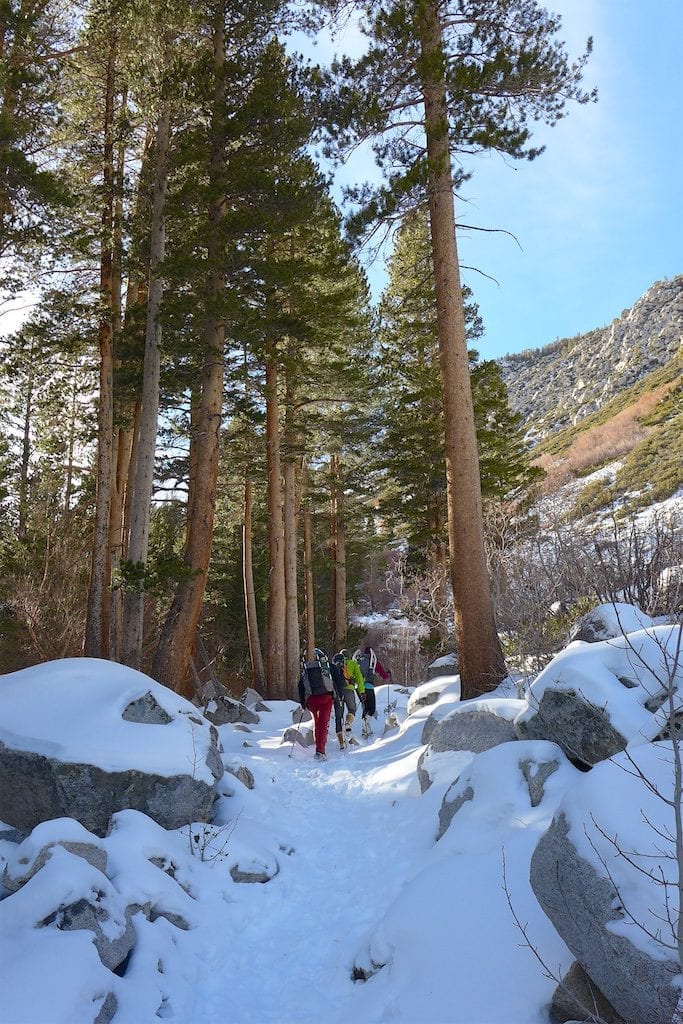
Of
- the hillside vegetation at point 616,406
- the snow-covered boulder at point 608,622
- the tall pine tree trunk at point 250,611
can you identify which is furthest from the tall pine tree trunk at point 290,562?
the snow-covered boulder at point 608,622

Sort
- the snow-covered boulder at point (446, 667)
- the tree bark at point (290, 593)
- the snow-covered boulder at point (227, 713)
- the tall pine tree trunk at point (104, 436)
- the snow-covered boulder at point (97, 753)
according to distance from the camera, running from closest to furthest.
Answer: the snow-covered boulder at point (97, 753) → the snow-covered boulder at point (227, 713) → the snow-covered boulder at point (446, 667) → the tall pine tree trunk at point (104, 436) → the tree bark at point (290, 593)

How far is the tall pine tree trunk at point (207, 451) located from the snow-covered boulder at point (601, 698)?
6.02 m

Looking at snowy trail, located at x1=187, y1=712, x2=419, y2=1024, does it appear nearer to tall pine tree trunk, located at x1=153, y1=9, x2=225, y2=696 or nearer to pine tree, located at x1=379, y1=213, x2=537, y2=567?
tall pine tree trunk, located at x1=153, y1=9, x2=225, y2=696

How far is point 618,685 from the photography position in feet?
14.6

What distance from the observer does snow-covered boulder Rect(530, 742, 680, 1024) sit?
2.37 meters

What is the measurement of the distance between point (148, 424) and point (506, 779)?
8.14 m

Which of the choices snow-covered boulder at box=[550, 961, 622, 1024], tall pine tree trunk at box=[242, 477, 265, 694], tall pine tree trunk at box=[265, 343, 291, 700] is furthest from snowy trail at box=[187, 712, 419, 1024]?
tall pine tree trunk at box=[242, 477, 265, 694]

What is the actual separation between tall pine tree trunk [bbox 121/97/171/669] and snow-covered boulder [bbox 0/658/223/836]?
11.4 feet

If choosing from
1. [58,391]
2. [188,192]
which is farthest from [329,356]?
[188,192]

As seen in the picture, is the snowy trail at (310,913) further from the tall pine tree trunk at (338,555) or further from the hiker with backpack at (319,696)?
the tall pine tree trunk at (338,555)

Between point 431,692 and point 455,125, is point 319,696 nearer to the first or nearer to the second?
point 431,692

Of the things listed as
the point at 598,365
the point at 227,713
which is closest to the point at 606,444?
the point at 227,713

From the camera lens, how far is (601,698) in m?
4.33

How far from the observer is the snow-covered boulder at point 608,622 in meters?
5.77
